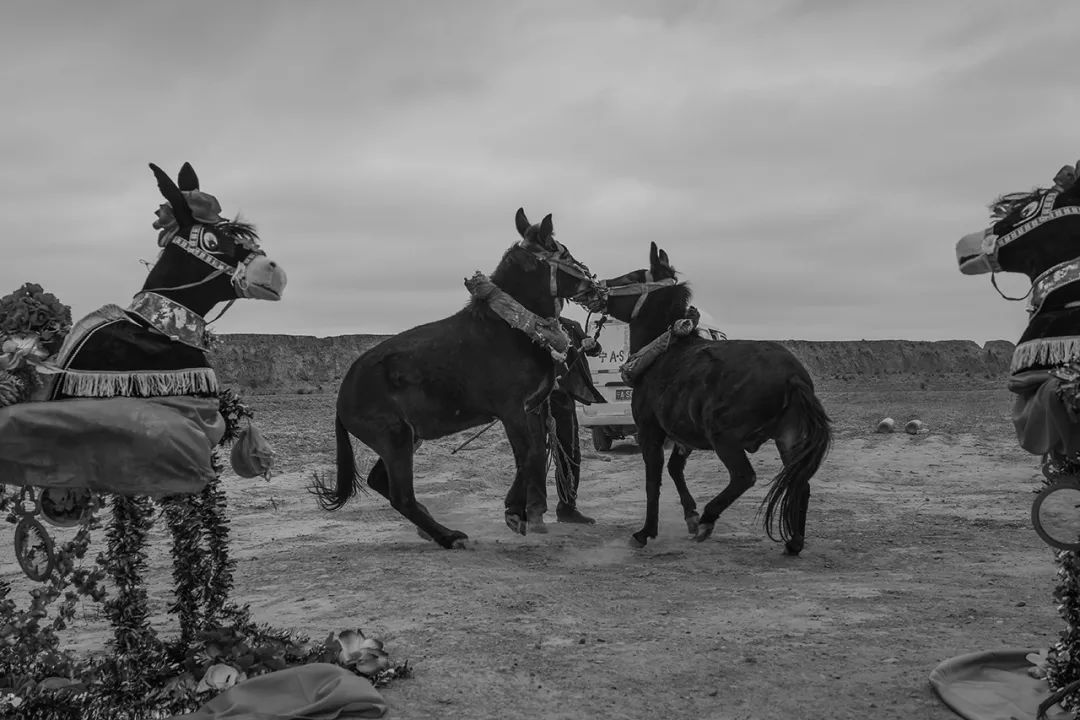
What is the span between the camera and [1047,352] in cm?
361

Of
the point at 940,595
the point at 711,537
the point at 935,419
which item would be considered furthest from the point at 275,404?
the point at 940,595

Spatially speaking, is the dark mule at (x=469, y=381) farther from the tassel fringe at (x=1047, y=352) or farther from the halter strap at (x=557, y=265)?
the tassel fringe at (x=1047, y=352)

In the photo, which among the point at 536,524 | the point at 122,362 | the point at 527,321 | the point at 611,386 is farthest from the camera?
the point at 611,386

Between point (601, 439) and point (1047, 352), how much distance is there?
39.5ft

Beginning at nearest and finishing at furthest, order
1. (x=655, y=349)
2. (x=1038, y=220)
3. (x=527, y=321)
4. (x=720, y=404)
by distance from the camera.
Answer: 1. (x=1038, y=220)
2. (x=720, y=404)
3. (x=527, y=321)
4. (x=655, y=349)

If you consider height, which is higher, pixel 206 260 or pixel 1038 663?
pixel 206 260

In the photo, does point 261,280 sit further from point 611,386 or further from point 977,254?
point 611,386

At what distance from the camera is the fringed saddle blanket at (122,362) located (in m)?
3.90

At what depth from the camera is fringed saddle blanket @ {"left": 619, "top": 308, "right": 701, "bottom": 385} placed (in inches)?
308

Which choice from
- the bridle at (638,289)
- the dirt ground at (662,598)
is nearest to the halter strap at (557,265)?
the bridle at (638,289)

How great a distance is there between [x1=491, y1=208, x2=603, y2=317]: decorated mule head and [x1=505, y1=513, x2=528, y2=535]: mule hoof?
66.7 inches

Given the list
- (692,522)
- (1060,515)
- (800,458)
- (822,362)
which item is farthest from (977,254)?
(822,362)

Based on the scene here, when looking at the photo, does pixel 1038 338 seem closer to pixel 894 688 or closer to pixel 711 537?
pixel 894 688

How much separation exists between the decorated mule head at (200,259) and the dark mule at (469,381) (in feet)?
10.2
